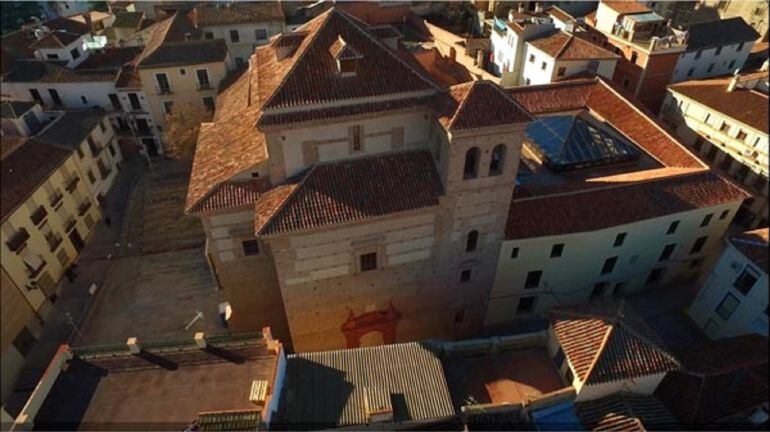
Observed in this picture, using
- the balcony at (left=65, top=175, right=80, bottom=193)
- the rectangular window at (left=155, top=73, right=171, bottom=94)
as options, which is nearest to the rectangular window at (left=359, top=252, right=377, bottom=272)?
the balcony at (left=65, top=175, right=80, bottom=193)

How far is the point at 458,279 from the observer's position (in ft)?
86.1

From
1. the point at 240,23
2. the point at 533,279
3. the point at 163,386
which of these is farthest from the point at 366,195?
the point at 240,23

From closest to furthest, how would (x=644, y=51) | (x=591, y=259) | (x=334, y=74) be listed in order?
(x=334, y=74) → (x=591, y=259) → (x=644, y=51)

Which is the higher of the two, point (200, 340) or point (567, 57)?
point (567, 57)

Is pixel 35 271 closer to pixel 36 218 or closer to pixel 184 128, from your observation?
pixel 36 218

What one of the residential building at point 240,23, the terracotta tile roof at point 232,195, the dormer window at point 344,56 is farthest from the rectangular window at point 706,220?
the residential building at point 240,23

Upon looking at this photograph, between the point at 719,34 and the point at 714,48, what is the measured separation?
76.9 inches

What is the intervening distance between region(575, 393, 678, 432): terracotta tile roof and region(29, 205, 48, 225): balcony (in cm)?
3430

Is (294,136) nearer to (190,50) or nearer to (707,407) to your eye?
(707,407)

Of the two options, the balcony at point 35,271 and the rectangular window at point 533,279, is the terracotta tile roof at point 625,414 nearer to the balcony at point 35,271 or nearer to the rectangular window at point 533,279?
the rectangular window at point 533,279

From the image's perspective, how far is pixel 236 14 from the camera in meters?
47.8

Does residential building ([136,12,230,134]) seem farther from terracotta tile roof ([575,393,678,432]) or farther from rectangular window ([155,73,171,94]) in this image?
terracotta tile roof ([575,393,678,432])

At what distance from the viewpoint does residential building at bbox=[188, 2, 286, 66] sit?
4722cm

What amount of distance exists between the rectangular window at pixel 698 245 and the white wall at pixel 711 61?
21.2m
